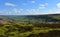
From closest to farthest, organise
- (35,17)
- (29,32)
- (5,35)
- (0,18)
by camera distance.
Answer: (5,35) → (29,32) → (0,18) → (35,17)

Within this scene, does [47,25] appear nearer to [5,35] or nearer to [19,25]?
[19,25]

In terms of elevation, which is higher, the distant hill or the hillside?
the distant hill

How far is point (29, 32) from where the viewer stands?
68.4 ft

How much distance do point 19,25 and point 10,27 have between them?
217cm

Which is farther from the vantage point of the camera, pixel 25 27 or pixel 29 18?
pixel 29 18

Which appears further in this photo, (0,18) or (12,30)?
(0,18)

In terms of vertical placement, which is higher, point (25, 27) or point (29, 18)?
point (29, 18)

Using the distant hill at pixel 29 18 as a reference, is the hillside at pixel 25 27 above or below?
below

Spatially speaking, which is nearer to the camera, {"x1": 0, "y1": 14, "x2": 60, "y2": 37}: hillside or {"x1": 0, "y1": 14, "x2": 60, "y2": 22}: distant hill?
{"x1": 0, "y1": 14, "x2": 60, "y2": 37}: hillside

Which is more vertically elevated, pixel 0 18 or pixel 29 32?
pixel 0 18

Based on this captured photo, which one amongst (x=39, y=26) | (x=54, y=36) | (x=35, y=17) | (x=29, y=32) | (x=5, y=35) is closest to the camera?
(x=54, y=36)

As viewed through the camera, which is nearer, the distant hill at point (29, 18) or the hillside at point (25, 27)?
the hillside at point (25, 27)

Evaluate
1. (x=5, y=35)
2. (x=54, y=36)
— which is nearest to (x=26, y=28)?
(x=5, y=35)

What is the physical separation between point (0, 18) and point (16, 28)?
583 cm
